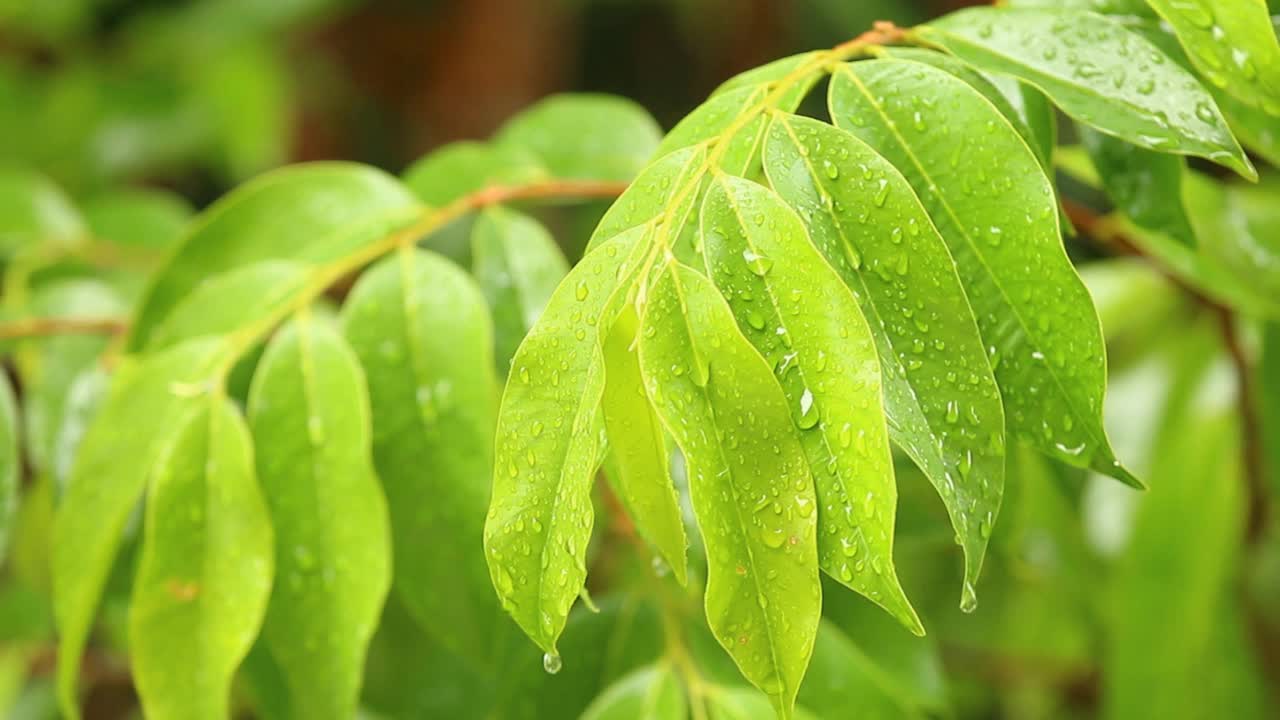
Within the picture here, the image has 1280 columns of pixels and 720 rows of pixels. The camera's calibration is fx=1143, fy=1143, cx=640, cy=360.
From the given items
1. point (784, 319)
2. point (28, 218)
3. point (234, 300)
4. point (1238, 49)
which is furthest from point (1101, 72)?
point (28, 218)

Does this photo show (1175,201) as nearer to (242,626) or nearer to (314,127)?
(242,626)

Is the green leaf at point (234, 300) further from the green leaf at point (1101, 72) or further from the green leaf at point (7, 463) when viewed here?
the green leaf at point (1101, 72)

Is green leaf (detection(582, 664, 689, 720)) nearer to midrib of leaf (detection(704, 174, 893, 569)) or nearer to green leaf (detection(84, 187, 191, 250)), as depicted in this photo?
midrib of leaf (detection(704, 174, 893, 569))

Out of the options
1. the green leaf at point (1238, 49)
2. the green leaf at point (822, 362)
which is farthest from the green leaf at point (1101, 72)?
the green leaf at point (822, 362)

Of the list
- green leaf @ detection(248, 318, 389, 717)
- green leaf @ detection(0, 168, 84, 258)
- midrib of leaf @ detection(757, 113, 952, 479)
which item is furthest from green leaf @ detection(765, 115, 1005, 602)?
green leaf @ detection(0, 168, 84, 258)

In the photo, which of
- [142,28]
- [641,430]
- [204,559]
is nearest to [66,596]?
[204,559]

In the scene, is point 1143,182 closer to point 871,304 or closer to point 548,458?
point 871,304

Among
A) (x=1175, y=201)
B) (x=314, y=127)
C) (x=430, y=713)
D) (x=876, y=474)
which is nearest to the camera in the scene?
(x=876, y=474)

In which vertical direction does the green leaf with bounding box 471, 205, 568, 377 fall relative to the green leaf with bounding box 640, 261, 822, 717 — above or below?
below
